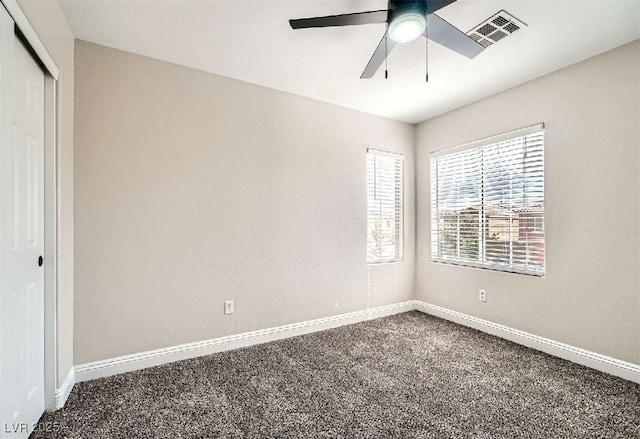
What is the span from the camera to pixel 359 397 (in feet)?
6.95

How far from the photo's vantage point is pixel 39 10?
169 centimetres

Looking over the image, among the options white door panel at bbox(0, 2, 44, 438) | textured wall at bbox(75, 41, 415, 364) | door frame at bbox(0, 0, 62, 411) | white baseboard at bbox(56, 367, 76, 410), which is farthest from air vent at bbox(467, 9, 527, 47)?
white baseboard at bbox(56, 367, 76, 410)

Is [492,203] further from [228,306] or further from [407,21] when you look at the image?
[228,306]

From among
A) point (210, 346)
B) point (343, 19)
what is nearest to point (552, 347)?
point (210, 346)

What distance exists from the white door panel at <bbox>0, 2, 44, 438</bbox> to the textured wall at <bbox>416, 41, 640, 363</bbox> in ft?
12.2

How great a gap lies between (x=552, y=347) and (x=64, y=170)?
4075 mm

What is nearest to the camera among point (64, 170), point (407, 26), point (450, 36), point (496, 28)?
point (407, 26)

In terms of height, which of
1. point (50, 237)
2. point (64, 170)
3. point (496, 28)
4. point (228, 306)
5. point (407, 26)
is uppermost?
point (496, 28)

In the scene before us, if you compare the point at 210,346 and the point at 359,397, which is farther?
the point at 210,346

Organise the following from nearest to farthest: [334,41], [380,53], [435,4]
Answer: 1. [435,4]
2. [380,53]
3. [334,41]

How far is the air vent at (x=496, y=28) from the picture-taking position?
6.84ft

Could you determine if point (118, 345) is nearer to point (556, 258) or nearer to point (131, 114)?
point (131, 114)

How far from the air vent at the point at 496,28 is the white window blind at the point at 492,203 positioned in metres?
1.05

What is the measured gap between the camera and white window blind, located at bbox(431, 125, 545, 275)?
2.97 metres
